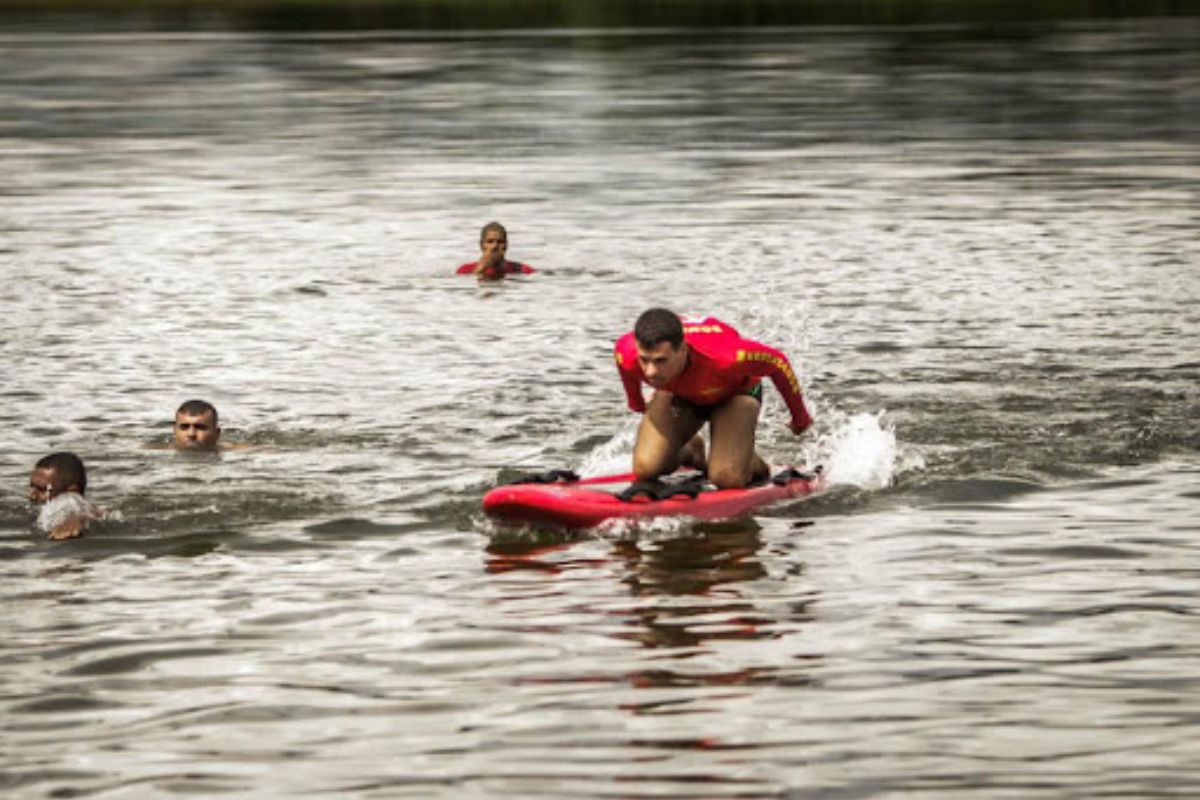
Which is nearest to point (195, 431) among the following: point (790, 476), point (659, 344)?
point (659, 344)

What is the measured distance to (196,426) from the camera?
14523 millimetres

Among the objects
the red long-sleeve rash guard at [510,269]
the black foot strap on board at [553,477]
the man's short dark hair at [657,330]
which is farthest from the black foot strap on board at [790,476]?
the red long-sleeve rash guard at [510,269]

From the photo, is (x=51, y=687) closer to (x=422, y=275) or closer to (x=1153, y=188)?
(x=422, y=275)

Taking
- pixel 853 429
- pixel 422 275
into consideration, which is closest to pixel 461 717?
pixel 853 429

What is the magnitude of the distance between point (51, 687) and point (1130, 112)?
1306 inches

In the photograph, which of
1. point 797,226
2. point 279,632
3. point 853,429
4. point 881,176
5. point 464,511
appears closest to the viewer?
point 279,632

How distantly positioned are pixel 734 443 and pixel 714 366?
1.66 feet

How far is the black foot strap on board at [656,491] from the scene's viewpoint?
1269 cm

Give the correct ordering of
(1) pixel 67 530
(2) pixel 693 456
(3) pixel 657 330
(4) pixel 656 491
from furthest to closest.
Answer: (2) pixel 693 456
(4) pixel 656 491
(1) pixel 67 530
(3) pixel 657 330

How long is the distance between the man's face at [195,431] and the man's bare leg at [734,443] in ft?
10.6

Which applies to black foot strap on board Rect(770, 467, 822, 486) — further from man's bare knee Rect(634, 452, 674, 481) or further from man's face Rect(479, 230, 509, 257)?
man's face Rect(479, 230, 509, 257)

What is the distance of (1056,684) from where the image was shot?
966 centimetres

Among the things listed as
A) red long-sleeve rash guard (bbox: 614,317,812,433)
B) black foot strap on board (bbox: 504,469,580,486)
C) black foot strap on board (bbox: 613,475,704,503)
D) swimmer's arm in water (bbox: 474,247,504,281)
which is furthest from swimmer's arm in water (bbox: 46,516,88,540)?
swimmer's arm in water (bbox: 474,247,504,281)

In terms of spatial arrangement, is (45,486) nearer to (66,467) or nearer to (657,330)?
(66,467)
